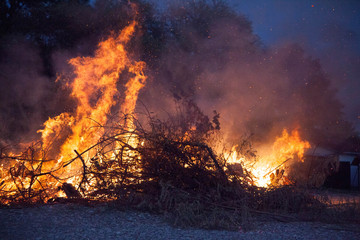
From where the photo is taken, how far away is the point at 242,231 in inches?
170

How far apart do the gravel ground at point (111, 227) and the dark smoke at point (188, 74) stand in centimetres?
724

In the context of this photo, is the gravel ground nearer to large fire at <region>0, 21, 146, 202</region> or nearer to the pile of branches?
the pile of branches

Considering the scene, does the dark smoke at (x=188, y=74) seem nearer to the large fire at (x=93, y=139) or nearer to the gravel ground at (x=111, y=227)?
the large fire at (x=93, y=139)

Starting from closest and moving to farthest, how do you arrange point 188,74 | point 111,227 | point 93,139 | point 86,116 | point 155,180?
point 111,227 < point 155,180 < point 93,139 < point 86,116 < point 188,74

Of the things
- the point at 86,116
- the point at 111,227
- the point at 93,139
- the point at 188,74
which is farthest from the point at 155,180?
the point at 188,74

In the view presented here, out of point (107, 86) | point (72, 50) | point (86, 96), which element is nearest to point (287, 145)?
point (107, 86)

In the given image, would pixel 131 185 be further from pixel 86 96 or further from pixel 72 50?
pixel 72 50

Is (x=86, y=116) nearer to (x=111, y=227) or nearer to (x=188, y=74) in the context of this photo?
(x=111, y=227)

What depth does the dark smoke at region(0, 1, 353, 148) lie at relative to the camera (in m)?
12.6

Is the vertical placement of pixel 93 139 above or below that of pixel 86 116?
below

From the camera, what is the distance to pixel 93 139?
720 centimetres

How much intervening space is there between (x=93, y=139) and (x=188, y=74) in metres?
9.35

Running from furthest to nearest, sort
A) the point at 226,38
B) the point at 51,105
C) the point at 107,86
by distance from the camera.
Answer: the point at 226,38
the point at 51,105
the point at 107,86

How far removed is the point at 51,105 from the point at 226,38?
10268 mm
